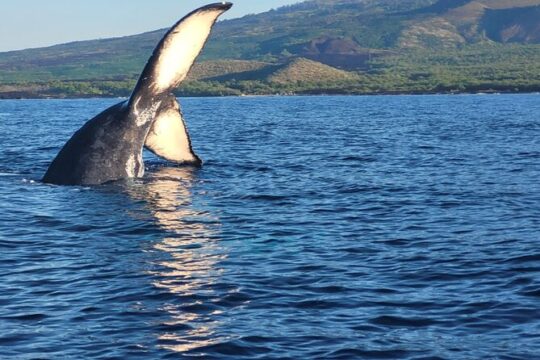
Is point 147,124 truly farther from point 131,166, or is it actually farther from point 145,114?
point 131,166

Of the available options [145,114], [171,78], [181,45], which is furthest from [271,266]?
[145,114]

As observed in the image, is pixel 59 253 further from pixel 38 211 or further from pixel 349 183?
pixel 349 183

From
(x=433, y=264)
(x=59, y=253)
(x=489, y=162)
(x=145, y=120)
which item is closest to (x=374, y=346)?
(x=433, y=264)

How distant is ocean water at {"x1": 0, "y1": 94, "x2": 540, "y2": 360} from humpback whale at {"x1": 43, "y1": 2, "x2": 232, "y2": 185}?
0.57 m

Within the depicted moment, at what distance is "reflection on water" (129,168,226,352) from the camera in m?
11.9

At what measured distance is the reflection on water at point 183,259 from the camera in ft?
39.1

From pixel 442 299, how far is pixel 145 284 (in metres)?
4.22

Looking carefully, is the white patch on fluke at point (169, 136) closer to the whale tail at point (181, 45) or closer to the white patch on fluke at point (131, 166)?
the white patch on fluke at point (131, 166)


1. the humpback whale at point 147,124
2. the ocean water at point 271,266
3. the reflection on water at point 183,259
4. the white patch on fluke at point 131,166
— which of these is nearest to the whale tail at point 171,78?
the humpback whale at point 147,124

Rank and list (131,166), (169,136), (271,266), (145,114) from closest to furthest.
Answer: (271,266) < (145,114) < (169,136) < (131,166)

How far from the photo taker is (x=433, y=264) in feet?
51.4

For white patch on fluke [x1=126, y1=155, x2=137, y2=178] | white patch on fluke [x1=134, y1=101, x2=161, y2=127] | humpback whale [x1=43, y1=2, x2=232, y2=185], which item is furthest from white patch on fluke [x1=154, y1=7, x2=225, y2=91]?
white patch on fluke [x1=126, y1=155, x2=137, y2=178]

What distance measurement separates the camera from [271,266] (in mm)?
15570

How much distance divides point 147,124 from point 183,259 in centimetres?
527
